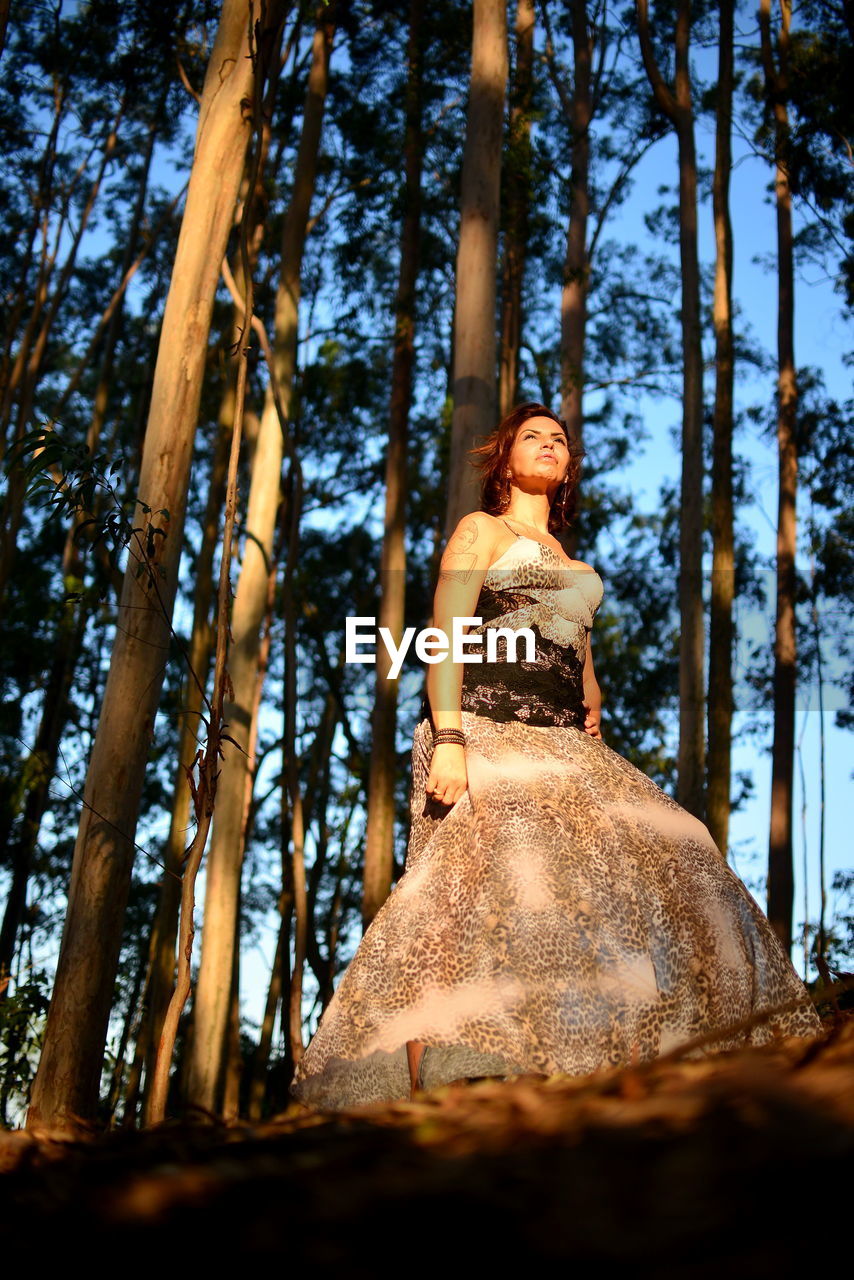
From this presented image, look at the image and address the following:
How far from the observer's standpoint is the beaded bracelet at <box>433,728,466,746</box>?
329cm

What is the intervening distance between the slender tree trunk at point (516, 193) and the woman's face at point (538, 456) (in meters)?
7.05

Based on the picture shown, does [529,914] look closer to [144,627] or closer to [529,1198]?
[144,627]

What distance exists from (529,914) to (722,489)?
1133 cm

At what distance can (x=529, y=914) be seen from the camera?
2.72 m

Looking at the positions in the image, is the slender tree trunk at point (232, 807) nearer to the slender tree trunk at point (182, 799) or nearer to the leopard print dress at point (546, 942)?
the slender tree trunk at point (182, 799)

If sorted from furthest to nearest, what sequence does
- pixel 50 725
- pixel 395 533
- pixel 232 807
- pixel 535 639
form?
pixel 50 725 < pixel 395 533 < pixel 232 807 < pixel 535 639

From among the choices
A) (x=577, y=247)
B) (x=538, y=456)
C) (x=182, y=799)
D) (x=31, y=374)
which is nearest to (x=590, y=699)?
(x=538, y=456)

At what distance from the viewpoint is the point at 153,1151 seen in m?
1.04

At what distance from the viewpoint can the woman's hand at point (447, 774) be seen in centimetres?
317

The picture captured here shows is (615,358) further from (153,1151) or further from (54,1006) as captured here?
(153,1151)

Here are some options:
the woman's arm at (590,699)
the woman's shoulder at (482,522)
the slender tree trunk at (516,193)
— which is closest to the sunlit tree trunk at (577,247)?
the slender tree trunk at (516,193)

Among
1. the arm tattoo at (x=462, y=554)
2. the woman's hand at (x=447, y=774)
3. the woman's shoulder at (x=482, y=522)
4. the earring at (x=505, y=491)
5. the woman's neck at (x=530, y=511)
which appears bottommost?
the woman's hand at (x=447, y=774)

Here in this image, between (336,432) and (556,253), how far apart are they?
4309mm

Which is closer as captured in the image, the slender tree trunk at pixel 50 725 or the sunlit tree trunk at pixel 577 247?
the sunlit tree trunk at pixel 577 247
